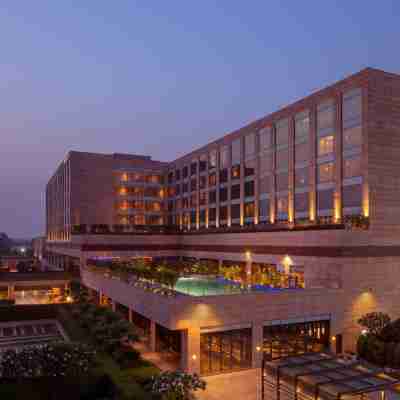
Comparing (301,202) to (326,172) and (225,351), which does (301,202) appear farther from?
(225,351)

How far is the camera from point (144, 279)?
3731 centimetres

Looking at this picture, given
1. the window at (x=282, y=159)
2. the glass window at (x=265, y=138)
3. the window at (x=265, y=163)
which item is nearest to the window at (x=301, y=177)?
the window at (x=282, y=159)

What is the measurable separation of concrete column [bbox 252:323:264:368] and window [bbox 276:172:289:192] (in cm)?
2002

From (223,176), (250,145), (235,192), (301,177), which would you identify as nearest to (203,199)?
(223,176)

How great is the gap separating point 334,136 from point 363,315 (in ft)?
53.5

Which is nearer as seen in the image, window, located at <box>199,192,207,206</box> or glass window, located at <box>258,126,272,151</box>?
glass window, located at <box>258,126,272,151</box>

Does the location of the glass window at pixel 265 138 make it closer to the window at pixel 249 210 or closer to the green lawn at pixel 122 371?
the window at pixel 249 210

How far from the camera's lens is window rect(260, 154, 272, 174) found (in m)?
51.2

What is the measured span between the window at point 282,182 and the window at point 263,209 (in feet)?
9.68

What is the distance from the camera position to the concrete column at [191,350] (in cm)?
2922

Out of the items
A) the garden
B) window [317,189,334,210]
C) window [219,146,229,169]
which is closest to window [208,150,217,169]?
window [219,146,229,169]

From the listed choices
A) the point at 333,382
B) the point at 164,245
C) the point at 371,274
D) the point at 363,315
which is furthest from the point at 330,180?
the point at 164,245

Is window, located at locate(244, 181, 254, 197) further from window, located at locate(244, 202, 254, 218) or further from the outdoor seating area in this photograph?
the outdoor seating area

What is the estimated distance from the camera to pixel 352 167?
126ft
